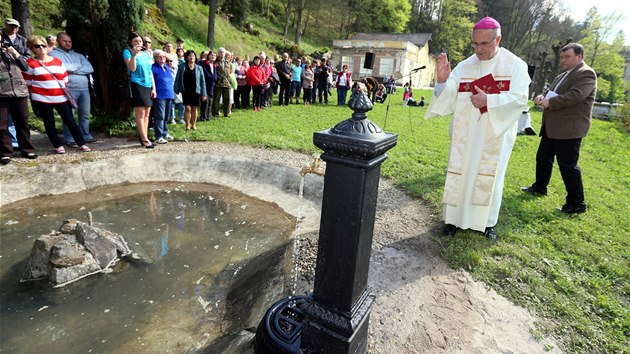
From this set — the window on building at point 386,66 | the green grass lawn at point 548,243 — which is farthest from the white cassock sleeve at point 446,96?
the window on building at point 386,66

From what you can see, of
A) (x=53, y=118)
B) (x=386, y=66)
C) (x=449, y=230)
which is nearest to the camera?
(x=449, y=230)

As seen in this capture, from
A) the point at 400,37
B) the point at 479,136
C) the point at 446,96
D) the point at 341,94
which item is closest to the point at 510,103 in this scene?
the point at 479,136

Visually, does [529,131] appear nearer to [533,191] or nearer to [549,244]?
[533,191]

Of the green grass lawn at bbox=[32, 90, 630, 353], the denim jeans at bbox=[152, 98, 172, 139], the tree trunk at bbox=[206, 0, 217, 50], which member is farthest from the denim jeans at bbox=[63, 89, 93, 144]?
the tree trunk at bbox=[206, 0, 217, 50]

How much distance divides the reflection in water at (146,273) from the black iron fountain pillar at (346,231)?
3.39 ft

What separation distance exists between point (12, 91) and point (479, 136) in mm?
6421

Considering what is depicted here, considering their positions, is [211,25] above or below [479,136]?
above

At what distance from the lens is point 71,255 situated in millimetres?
3314

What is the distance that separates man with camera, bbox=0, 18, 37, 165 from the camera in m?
5.13

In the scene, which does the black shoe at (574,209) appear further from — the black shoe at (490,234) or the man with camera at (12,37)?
the man with camera at (12,37)

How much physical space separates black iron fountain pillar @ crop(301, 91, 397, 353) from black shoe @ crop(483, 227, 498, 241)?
2428 mm

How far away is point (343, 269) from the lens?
198 cm

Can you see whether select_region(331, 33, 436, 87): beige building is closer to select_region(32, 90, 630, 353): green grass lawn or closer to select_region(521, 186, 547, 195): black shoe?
select_region(32, 90, 630, 353): green grass lawn

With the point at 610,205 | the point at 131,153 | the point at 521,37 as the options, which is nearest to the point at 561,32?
the point at 521,37
